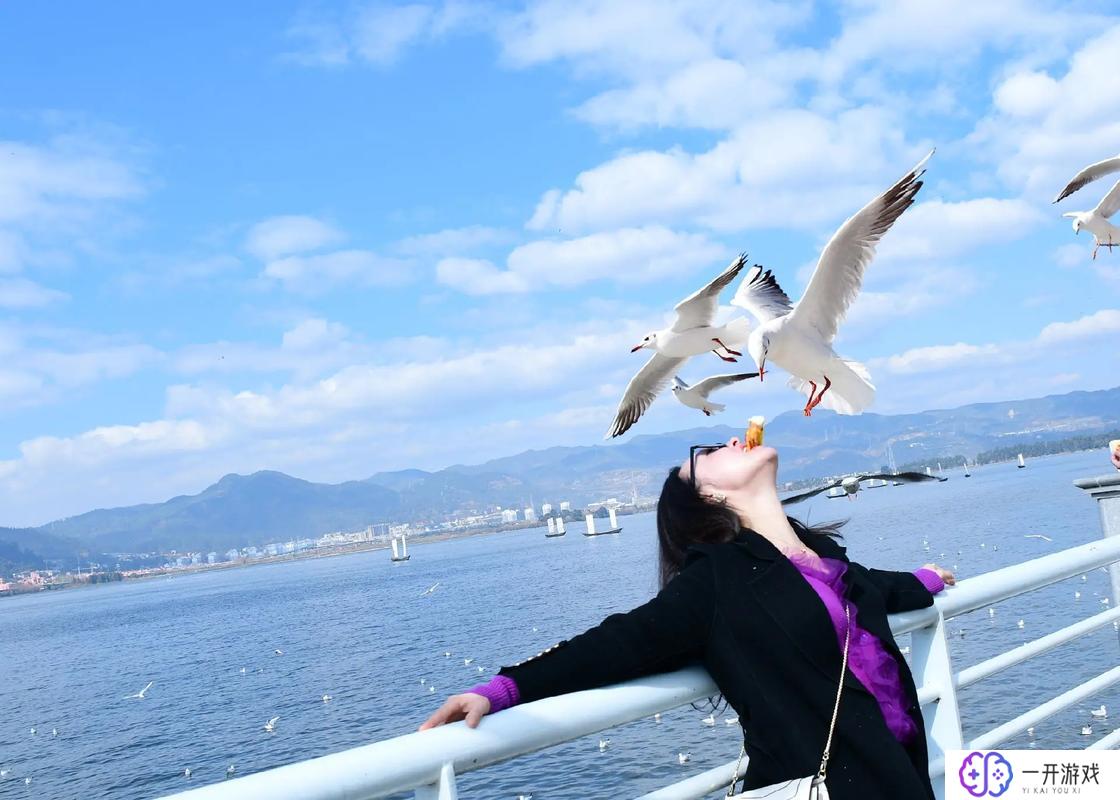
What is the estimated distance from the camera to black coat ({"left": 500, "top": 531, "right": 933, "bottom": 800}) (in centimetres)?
196

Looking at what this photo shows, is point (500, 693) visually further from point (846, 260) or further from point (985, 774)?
point (846, 260)

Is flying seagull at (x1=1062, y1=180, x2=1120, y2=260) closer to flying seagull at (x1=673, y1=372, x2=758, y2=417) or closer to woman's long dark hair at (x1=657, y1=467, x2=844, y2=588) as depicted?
flying seagull at (x1=673, y1=372, x2=758, y2=417)

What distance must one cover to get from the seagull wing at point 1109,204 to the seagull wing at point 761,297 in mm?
4217

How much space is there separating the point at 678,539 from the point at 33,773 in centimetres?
2570

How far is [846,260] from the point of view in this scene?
708 centimetres

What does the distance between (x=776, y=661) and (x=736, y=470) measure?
56cm

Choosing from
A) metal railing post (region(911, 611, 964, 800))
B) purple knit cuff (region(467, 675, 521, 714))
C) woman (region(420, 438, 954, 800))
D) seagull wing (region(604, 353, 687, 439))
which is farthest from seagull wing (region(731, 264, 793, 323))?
purple knit cuff (region(467, 675, 521, 714))

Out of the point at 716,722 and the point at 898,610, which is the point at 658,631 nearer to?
the point at 898,610

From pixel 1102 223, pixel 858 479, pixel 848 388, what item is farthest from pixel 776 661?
pixel 1102 223

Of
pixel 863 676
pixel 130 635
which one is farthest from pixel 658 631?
pixel 130 635

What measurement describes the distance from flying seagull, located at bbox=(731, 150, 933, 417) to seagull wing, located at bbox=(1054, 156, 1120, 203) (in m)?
4.55

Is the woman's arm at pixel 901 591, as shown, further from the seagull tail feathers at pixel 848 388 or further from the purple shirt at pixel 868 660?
the seagull tail feathers at pixel 848 388

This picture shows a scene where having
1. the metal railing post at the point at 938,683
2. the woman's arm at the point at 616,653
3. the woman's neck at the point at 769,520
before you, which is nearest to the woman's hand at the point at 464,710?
the woman's arm at the point at 616,653

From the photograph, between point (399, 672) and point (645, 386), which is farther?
point (399, 672)
